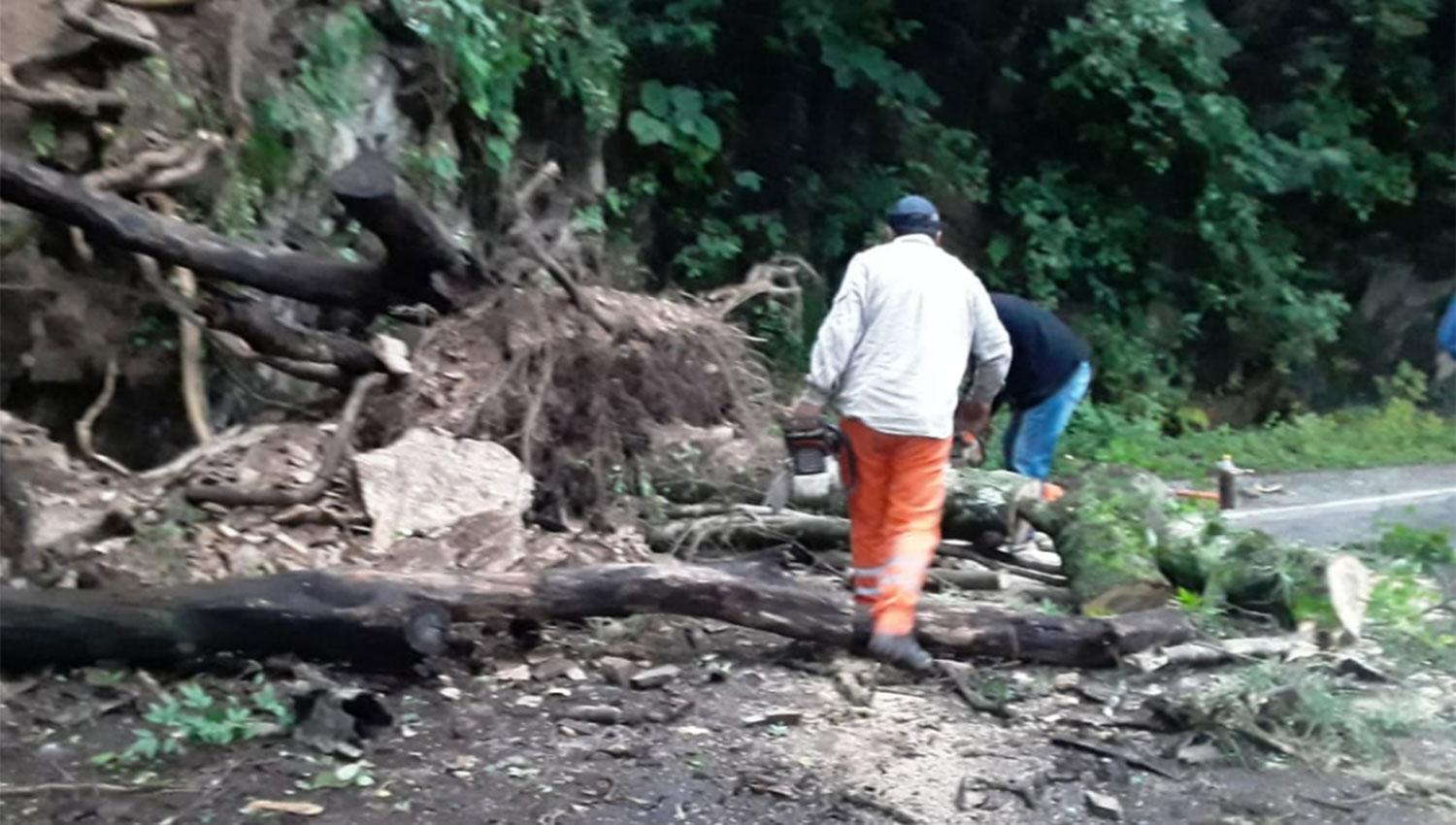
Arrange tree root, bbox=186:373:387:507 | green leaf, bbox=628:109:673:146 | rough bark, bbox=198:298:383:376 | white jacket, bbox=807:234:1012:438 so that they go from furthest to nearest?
green leaf, bbox=628:109:673:146, rough bark, bbox=198:298:383:376, tree root, bbox=186:373:387:507, white jacket, bbox=807:234:1012:438

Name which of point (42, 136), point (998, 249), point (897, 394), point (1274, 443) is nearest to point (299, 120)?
point (42, 136)

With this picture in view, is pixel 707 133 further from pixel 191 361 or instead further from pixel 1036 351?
pixel 191 361

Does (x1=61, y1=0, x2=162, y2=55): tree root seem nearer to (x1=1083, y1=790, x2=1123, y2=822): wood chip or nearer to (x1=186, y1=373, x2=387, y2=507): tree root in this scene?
(x1=186, y1=373, x2=387, y2=507): tree root

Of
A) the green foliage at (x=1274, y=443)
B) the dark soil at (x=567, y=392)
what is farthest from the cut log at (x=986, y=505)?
the green foliage at (x=1274, y=443)

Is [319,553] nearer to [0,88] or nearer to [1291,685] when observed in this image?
[0,88]

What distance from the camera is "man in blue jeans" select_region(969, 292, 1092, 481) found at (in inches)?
290

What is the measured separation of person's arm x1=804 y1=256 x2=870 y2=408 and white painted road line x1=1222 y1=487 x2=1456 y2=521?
13.7 feet

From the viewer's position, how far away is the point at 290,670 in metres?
4.68

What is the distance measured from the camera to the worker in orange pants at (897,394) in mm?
5203

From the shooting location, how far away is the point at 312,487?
19.0 feet

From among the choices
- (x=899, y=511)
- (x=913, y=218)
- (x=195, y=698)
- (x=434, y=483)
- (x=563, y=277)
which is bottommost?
(x=195, y=698)

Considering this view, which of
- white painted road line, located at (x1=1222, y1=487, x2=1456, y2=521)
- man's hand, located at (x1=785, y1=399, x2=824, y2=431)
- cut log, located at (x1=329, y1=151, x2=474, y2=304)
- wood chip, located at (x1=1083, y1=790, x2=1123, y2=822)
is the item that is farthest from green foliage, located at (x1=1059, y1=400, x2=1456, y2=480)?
wood chip, located at (x1=1083, y1=790, x2=1123, y2=822)

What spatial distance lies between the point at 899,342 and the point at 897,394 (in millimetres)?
198

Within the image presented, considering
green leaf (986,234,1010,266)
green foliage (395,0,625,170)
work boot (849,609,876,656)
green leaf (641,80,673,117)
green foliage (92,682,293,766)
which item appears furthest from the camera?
green leaf (986,234,1010,266)
